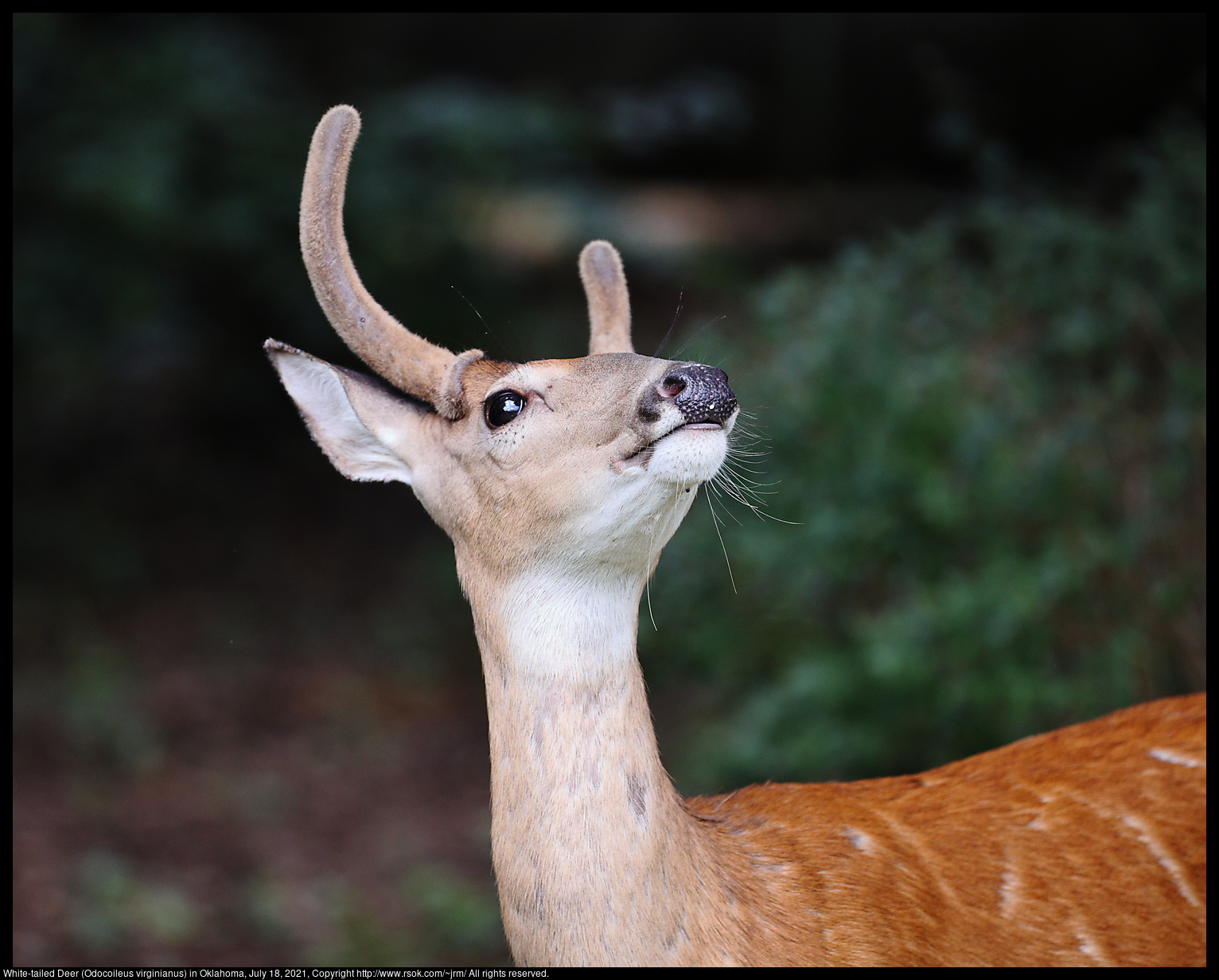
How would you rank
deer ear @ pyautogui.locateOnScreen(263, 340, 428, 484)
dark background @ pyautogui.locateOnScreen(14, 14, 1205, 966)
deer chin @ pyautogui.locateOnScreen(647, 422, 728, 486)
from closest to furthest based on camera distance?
deer chin @ pyautogui.locateOnScreen(647, 422, 728, 486) < deer ear @ pyautogui.locateOnScreen(263, 340, 428, 484) < dark background @ pyautogui.locateOnScreen(14, 14, 1205, 966)

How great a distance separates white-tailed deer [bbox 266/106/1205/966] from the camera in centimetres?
216

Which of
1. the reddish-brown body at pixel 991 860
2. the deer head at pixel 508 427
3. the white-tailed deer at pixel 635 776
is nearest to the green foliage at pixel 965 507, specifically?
the reddish-brown body at pixel 991 860

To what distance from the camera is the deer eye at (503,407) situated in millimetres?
2338

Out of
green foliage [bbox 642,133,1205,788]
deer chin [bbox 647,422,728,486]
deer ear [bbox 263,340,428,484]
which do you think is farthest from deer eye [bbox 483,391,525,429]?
green foliage [bbox 642,133,1205,788]

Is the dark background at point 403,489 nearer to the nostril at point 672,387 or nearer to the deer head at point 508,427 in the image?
the deer head at point 508,427

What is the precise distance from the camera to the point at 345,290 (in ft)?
8.00

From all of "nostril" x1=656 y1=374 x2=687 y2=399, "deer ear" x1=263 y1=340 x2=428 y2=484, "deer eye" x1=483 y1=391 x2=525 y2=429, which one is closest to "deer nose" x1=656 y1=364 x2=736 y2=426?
"nostril" x1=656 y1=374 x2=687 y2=399

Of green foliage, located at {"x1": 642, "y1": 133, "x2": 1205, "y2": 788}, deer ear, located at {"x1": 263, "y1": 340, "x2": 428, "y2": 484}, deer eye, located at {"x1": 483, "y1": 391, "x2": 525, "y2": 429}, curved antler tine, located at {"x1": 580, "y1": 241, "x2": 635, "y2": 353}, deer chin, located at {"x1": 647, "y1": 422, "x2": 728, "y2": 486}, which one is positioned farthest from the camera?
green foliage, located at {"x1": 642, "y1": 133, "x2": 1205, "y2": 788}

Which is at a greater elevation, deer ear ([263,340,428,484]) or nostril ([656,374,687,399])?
deer ear ([263,340,428,484])

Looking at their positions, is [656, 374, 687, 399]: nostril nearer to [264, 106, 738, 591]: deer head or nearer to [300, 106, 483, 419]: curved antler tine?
[264, 106, 738, 591]: deer head

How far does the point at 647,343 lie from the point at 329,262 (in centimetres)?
641

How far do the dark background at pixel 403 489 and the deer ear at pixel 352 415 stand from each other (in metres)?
1.63

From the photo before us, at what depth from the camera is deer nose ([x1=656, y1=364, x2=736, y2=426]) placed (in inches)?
82.7

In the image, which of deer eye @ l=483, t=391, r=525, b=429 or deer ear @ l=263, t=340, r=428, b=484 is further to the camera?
deer ear @ l=263, t=340, r=428, b=484
